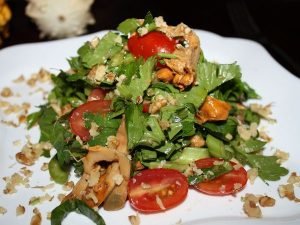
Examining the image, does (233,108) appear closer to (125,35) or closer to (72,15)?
(125,35)

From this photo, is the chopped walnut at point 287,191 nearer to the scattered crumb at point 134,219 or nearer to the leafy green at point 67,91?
the scattered crumb at point 134,219

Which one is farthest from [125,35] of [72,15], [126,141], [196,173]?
[72,15]

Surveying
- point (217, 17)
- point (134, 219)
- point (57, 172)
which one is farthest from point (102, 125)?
point (217, 17)

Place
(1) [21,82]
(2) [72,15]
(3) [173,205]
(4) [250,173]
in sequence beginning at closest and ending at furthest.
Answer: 1. (3) [173,205]
2. (4) [250,173]
3. (1) [21,82]
4. (2) [72,15]

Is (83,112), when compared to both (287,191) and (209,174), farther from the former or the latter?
(287,191)

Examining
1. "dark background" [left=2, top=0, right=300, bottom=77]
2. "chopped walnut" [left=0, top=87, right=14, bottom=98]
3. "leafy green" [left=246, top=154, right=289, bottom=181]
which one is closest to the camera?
"leafy green" [left=246, top=154, right=289, bottom=181]

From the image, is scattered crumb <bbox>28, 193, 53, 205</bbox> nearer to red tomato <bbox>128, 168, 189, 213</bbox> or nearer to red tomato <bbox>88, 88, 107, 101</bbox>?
red tomato <bbox>128, 168, 189, 213</bbox>

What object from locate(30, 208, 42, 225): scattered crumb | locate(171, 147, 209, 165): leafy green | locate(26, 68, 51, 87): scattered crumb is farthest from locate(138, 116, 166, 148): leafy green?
locate(26, 68, 51, 87): scattered crumb

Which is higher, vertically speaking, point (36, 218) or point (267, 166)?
point (267, 166)
